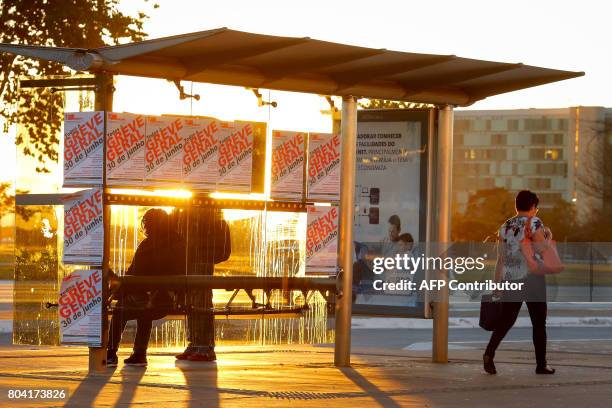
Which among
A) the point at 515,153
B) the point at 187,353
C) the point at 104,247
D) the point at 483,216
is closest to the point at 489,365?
the point at 187,353

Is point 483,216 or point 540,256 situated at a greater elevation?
point 540,256

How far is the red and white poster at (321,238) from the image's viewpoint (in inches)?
539

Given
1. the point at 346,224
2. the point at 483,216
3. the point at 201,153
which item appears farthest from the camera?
the point at 483,216

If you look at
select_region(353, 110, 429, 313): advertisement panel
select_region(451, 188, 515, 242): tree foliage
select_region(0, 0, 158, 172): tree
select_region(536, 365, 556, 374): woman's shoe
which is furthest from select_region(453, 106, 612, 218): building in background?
select_region(536, 365, 556, 374): woman's shoe

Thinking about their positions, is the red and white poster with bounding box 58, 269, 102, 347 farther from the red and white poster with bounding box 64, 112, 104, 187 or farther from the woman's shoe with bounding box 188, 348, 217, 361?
the woman's shoe with bounding box 188, 348, 217, 361

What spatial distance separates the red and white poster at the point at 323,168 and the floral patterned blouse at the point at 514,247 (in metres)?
1.59

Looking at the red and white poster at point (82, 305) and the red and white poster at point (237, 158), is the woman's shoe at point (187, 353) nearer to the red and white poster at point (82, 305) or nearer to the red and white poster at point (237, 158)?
the red and white poster at point (237, 158)

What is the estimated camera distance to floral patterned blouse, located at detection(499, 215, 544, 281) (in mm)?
13188

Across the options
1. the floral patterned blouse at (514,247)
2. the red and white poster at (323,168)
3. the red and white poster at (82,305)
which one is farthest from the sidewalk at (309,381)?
the red and white poster at (323,168)

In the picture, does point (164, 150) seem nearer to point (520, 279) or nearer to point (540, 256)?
point (520, 279)

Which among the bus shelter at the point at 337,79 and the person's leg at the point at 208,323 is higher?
the bus shelter at the point at 337,79

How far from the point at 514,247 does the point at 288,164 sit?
2.17 meters

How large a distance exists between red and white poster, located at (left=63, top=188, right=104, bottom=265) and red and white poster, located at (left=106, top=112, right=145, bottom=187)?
0.23 metres

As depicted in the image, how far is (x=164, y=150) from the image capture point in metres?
12.7
